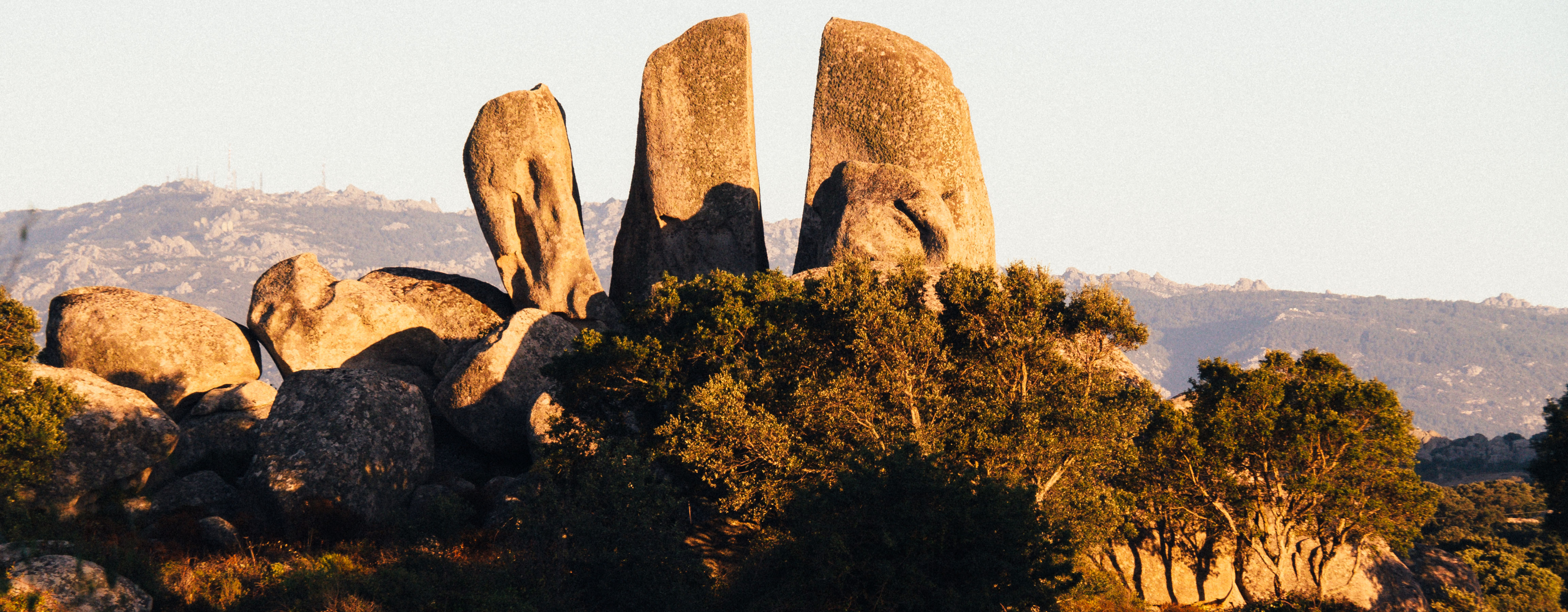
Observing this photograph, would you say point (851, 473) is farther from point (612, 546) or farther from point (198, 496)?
point (198, 496)

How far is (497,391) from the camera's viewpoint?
1388 inches

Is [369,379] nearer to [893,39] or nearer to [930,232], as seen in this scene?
[930,232]

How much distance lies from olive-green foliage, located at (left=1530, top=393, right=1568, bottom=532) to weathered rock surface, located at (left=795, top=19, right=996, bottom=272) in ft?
65.9

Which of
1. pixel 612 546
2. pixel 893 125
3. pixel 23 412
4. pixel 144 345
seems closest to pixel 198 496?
pixel 23 412

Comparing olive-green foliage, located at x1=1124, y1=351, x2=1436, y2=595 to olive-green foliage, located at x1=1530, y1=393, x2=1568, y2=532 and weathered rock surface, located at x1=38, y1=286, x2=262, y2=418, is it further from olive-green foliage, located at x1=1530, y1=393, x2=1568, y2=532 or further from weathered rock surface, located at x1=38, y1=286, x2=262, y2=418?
weathered rock surface, located at x1=38, y1=286, x2=262, y2=418

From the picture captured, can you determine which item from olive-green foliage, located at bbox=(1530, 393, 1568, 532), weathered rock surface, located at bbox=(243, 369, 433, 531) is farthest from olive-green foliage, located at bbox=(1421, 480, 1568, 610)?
weathered rock surface, located at bbox=(243, 369, 433, 531)

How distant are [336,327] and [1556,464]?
4370 centimetres

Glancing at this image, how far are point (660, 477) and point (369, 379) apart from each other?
1100cm

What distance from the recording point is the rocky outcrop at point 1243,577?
33.0m

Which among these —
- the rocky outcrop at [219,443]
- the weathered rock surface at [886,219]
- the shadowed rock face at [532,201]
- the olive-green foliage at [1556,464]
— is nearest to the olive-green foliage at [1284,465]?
the olive-green foliage at [1556,464]

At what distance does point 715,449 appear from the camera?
23969 mm

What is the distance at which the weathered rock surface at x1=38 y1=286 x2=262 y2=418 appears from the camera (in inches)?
1476

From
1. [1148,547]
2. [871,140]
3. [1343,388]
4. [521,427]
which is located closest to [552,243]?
[521,427]

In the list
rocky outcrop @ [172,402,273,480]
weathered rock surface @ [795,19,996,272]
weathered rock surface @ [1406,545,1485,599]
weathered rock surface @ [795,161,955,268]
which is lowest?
weathered rock surface @ [1406,545,1485,599]
